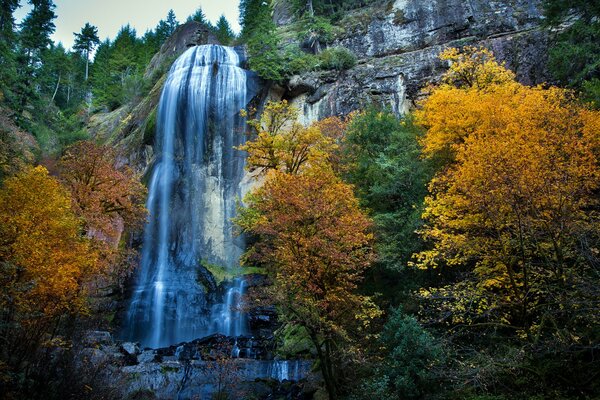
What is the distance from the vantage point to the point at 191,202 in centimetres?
2912

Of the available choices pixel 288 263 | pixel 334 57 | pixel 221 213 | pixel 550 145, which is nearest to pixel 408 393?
pixel 288 263

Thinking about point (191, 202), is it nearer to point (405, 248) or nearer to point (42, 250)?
point (42, 250)

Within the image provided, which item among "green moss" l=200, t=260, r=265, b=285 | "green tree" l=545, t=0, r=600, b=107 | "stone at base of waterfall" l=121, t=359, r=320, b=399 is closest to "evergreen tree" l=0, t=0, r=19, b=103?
"green moss" l=200, t=260, r=265, b=285

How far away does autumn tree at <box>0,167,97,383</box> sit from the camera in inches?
480

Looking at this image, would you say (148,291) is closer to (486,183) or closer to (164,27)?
(486,183)

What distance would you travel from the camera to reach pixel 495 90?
18.7 m

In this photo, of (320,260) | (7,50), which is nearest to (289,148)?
(320,260)

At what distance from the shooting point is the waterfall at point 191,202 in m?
23.8

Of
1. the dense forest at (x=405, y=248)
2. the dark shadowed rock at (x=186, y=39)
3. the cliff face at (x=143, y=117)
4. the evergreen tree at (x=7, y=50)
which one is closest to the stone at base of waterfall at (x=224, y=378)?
the dense forest at (x=405, y=248)

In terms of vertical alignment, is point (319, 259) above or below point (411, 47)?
below

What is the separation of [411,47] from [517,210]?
2576cm

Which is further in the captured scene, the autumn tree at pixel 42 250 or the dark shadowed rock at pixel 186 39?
the dark shadowed rock at pixel 186 39

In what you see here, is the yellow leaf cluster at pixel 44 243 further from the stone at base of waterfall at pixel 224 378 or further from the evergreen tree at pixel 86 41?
the evergreen tree at pixel 86 41

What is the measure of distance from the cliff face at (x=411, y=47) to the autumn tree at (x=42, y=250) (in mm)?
18887
